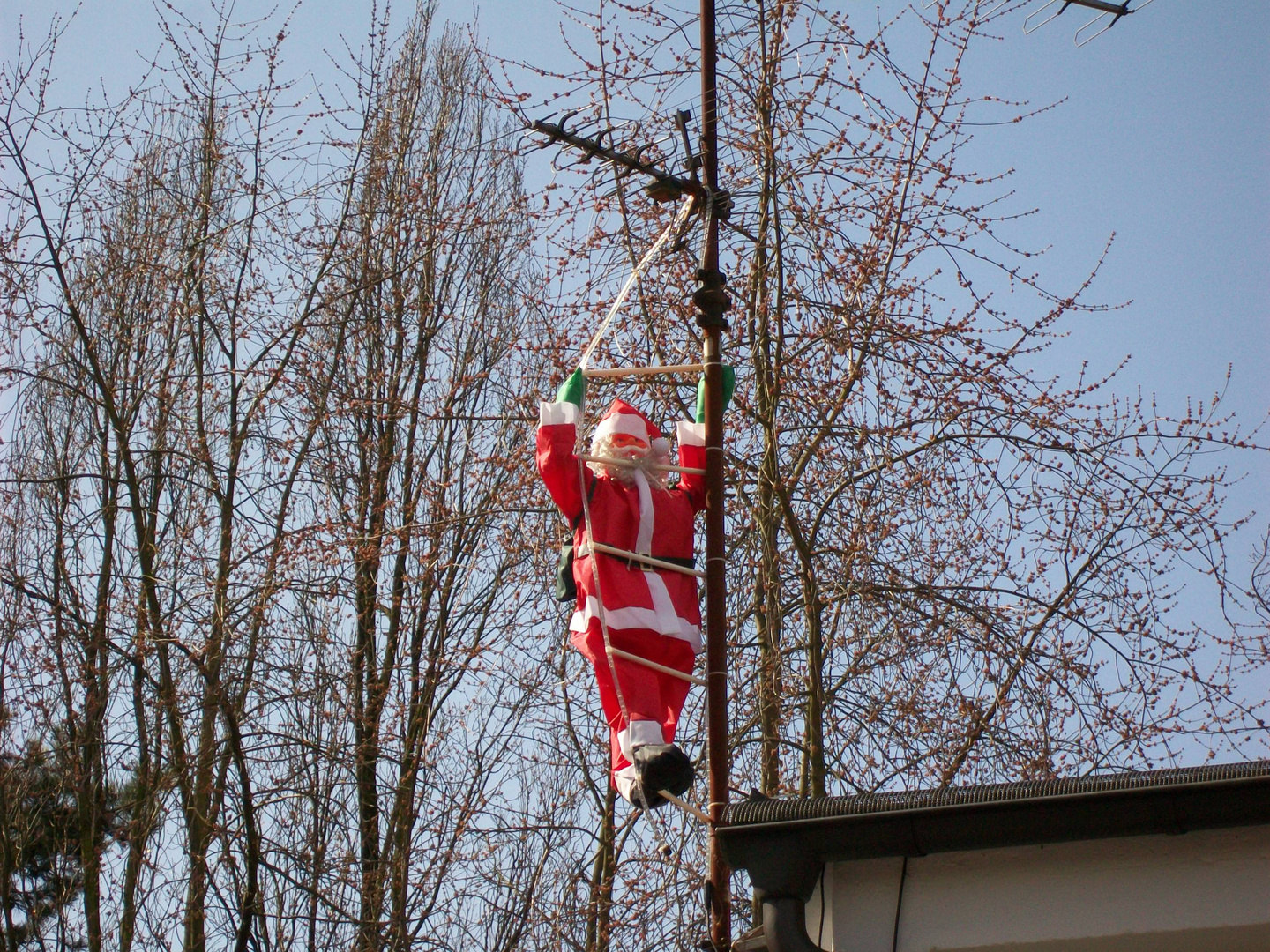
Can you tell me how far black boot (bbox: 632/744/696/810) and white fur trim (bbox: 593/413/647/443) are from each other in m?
1.37

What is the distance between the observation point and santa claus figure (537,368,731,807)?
17.9ft

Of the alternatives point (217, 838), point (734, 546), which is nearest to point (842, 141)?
point (734, 546)

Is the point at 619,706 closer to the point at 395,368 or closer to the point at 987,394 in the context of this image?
the point at 987,394

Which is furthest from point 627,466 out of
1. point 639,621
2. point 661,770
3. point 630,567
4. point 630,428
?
point 661,770

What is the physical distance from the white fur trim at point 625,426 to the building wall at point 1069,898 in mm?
2157

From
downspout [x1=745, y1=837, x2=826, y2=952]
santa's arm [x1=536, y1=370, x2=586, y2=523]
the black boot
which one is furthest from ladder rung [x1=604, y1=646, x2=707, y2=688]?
downspout [x1=745, y1=837, x2=826, y2=952]

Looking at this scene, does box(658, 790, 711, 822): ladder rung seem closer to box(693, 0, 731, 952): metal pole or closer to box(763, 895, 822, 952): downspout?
box(693, 0, 731, 952): metal pole

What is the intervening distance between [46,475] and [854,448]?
7142 millimetres

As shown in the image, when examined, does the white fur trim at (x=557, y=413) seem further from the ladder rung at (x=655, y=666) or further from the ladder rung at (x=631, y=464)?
the ladder rung at (x=655, y=666)

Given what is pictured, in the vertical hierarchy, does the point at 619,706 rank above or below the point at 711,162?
below

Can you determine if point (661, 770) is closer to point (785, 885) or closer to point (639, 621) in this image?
point (639, 621)

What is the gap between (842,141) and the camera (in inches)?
348

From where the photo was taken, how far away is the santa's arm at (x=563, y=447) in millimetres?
5688

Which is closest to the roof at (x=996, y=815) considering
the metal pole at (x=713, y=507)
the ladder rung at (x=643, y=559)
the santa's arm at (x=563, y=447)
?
the metal pole at (x=713, y=507)
